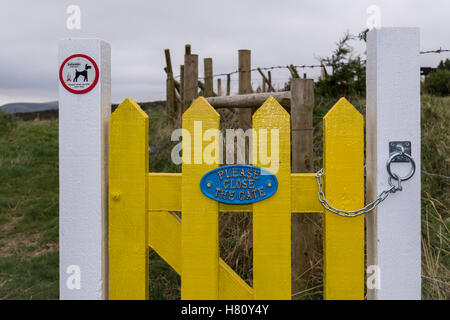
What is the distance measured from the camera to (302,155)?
2.32m

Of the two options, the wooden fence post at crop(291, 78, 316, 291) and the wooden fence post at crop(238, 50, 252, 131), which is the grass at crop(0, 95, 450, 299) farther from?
the wooden fence post at crop(238, 50, 252, 131)

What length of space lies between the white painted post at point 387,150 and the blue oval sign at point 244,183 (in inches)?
16.4

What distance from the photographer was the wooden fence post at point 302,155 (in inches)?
87.3

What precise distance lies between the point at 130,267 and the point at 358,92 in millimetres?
4847

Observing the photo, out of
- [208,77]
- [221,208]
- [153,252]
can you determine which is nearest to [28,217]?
[153,252]

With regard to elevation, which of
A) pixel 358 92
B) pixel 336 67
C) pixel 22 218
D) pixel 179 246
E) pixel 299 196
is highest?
pixel 336 67

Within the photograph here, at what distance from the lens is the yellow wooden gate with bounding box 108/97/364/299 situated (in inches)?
59.1

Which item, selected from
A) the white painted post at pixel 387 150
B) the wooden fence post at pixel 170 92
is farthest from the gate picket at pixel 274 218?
the wooden fence post at pixel 170 92

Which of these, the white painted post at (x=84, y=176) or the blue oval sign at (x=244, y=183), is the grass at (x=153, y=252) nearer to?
the blue oval sign at (x=244, y=183)

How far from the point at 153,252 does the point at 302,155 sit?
169cm

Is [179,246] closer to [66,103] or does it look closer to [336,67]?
[66,103]

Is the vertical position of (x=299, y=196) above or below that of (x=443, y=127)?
below
